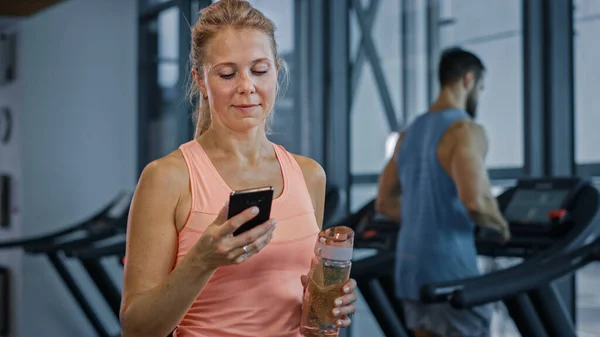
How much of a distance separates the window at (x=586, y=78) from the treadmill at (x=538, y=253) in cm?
31

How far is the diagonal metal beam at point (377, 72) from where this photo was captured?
14.0ft

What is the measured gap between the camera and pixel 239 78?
1553 millimetres

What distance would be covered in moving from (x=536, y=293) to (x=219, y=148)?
132 cm

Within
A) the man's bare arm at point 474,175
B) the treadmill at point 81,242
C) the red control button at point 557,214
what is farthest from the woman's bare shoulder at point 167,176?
the treadmill at point 81,242

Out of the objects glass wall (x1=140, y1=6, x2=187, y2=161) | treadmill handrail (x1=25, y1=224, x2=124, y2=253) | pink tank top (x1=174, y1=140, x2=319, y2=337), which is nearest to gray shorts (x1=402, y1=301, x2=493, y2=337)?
pink tank top (x1=174, y1=140, x2=319, y2=337)

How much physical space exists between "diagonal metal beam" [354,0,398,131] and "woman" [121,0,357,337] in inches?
103

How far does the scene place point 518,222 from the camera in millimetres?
2982

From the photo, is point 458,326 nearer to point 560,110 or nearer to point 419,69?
point 560,110

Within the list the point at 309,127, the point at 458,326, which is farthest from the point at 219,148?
the point at 309,127

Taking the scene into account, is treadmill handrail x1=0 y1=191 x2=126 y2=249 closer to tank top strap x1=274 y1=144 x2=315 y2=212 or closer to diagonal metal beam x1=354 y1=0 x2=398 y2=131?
diagonal metal beam x1=354 y1=0 x2=398 y2=131

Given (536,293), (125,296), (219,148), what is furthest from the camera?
(536,293)

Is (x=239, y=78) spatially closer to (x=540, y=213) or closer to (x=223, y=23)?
(x=223, y=23)

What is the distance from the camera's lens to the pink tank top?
4.96 ft

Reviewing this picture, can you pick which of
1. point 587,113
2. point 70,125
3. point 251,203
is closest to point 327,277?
point 251,203
